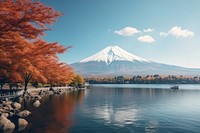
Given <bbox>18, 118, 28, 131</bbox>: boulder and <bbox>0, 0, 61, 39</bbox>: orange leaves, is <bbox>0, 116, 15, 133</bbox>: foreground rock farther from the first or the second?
<bbox>0, 0, 61, 39</bbox>: orange leaves

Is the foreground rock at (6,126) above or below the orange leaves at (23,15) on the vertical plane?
below

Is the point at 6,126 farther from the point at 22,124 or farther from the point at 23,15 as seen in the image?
the point at 23,15

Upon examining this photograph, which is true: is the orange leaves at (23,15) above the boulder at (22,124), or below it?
above

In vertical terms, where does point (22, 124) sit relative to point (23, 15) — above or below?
below

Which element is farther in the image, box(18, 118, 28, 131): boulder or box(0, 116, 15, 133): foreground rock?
box(18, 118, 28, 131): boulder

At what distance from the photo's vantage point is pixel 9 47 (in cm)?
2264

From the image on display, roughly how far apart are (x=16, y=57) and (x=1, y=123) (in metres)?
7.06

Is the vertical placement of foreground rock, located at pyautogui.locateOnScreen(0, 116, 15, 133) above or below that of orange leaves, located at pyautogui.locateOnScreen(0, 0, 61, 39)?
below

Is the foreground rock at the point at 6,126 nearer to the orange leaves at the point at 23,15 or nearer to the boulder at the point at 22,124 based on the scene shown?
the boulder at the point at 22,124

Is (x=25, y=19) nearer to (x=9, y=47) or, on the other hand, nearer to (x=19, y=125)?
(x=9, y=47)

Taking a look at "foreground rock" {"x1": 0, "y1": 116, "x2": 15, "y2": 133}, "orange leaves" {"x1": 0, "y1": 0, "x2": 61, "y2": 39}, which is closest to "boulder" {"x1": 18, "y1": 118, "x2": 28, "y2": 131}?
"foreground rock" {"x1": 0, "y1": 116, "x2": 15, "y2": 133}

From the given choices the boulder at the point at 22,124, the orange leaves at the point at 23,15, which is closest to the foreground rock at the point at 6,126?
the boulder at the point at 22,124

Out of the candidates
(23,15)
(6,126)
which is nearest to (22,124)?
(6,126)

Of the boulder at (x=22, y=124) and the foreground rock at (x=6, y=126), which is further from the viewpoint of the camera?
the boulder at (x=22, y=124)
